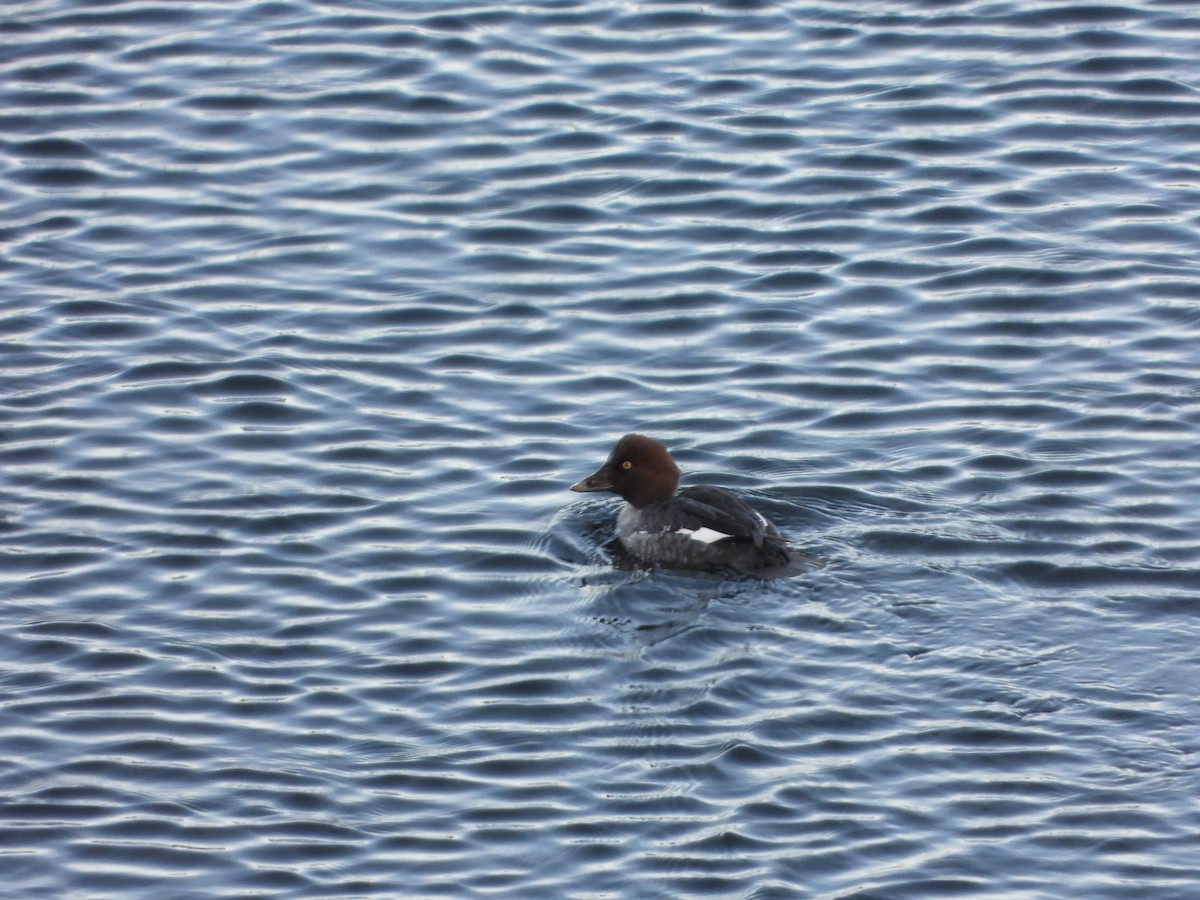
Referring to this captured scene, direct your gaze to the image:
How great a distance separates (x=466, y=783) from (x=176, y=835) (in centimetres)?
128

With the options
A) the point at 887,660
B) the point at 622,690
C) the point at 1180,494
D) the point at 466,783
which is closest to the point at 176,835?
the point at 466,783

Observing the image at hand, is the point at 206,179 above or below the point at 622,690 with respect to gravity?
above

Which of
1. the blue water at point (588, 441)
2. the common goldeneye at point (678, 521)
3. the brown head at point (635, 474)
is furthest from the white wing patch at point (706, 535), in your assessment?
the brown head at point (635, 474)

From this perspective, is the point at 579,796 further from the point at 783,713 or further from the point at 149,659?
the point at 149,659

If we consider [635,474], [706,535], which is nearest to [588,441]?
[635,474]

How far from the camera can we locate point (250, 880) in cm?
775

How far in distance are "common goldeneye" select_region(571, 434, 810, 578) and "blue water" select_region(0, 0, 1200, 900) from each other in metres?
0.17

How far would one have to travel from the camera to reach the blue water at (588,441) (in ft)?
26.4

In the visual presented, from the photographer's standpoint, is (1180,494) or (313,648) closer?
(313,648)

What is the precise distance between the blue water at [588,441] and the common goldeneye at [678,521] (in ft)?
0.55

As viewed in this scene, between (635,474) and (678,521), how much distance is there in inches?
19.7

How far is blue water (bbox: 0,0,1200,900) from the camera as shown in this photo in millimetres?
8047

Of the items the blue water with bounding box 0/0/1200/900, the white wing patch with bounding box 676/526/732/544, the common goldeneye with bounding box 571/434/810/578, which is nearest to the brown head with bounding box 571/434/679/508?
the common goldeneye with bounding box 571/434/810/578

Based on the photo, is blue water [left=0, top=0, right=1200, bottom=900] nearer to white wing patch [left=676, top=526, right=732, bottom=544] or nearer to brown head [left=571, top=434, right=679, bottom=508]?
white wing patch [left=676, top=526, right=732, bottom=544]
